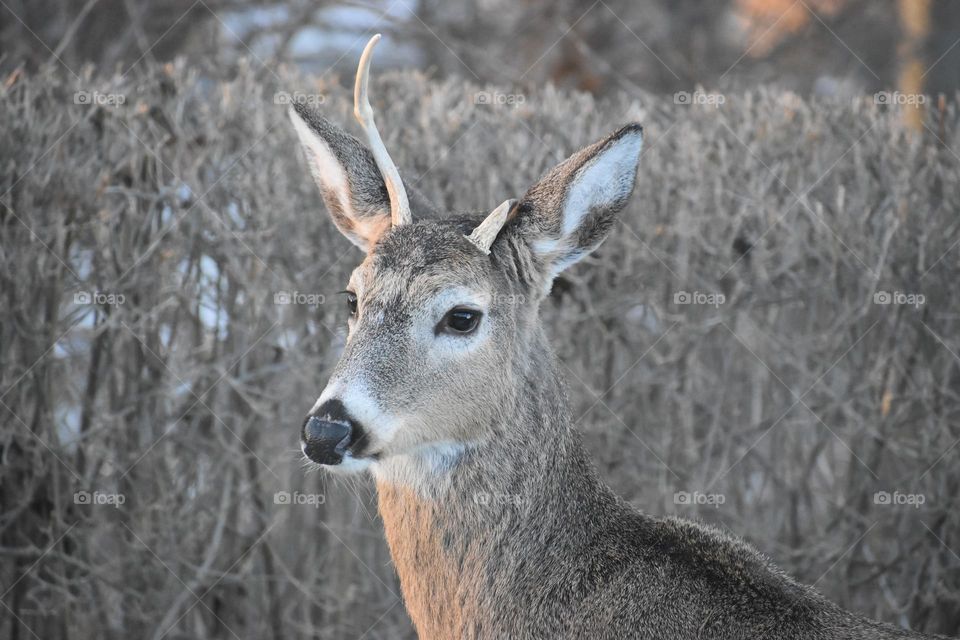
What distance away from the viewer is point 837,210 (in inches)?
250

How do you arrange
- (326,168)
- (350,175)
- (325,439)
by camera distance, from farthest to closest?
(326,168), (350,175), (325,439)

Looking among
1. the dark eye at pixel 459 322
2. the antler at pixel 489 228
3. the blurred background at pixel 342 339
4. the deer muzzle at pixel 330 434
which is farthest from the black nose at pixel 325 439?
the blurred background at pixel 342 339

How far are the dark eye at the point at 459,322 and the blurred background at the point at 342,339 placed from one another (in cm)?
254

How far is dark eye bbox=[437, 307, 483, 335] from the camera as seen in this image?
3861mm

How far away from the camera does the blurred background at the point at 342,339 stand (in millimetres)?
6285

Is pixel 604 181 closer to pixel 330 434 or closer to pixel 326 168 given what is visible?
pixel 326 168

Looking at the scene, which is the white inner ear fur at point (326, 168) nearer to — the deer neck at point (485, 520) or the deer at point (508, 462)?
the deer at point (508, 462)

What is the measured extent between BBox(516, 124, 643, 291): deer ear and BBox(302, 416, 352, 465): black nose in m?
1.09

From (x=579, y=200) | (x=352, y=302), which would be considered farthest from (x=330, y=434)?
(x=579, y=200)

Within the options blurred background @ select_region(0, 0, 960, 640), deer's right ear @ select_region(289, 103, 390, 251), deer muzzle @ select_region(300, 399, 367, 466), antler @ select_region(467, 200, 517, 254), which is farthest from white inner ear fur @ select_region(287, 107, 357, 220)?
blurred background @ select_region(0, 0, 960, 640)

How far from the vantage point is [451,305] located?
3.85 meters

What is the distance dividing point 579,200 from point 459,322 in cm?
66

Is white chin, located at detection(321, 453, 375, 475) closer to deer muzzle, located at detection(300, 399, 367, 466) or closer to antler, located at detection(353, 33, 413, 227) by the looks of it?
deer muzzle, located at detection(300, 399, 367, 466)

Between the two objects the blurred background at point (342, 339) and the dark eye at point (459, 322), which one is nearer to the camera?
the dark eye at point (459, 322)
